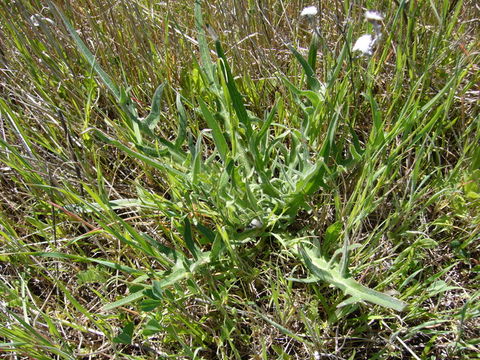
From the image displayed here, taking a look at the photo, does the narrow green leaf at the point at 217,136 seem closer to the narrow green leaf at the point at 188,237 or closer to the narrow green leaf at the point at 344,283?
the narrow green leaf at the point at 188,237

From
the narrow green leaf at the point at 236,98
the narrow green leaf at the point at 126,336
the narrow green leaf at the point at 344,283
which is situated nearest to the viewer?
the narrow green leaf at the point at 344,283

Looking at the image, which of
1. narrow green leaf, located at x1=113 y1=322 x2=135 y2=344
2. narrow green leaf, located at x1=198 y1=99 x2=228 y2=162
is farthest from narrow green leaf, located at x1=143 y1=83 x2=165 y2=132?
narrow green leaf, located at x1=113 y1=322 x2=135 y2=344

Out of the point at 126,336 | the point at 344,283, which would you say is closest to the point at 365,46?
the point at 344,283

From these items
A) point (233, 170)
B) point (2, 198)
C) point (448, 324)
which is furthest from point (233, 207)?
point (2, 198)

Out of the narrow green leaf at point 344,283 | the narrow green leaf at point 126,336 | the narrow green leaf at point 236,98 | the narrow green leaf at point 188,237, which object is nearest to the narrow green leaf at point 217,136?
the narrow green leaf at point 236,98

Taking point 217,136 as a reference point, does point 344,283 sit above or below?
below

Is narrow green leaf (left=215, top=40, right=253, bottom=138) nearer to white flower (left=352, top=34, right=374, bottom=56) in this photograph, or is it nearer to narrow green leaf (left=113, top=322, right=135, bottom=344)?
white flower (left=352, top=34, right=374, bottom=56)

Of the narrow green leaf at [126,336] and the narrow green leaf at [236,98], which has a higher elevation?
the narrow green leaf at [236,98]

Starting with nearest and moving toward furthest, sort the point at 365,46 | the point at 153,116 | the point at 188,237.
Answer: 1. the point at 365,46
2. the point at 188,237
3. the point at 153,116

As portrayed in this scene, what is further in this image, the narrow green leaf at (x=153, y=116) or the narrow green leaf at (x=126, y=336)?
the narrow green leaf at (x=153, y=116)

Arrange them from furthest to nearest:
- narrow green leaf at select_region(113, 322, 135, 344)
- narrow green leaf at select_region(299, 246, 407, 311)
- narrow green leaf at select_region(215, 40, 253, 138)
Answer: narrow green leaf at select_region(215, 40, 253, 138) → narrow green leaf at select_region(113, 322, 135, 344) → narrow green leaf at select_region(299, 246, 407, 311)

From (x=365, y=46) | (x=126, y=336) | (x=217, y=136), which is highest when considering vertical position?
(x=365, y=46)

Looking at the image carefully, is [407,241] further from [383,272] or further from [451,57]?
[451,57]

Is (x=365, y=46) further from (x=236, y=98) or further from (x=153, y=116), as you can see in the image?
(x=153, y=116)
